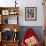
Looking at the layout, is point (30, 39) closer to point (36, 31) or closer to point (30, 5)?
point (36, 31)

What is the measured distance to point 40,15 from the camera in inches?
231

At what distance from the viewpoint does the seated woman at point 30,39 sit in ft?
17.6

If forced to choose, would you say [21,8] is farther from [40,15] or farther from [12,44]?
[12,44]

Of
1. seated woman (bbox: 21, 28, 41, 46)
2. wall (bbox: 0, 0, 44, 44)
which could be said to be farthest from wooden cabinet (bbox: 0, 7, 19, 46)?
seated woman (bbox: 21, 28, 41, 46)

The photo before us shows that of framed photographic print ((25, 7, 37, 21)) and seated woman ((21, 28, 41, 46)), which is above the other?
framed photographic print ((25, 7, 37, 21))

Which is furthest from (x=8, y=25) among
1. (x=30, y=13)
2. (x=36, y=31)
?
(x=36, y=31)

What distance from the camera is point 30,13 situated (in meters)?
5.90

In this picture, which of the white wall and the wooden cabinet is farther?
the white wall

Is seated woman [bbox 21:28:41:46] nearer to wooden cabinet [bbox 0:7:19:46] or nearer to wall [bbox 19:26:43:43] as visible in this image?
wall [bbox 19:26:43:43]

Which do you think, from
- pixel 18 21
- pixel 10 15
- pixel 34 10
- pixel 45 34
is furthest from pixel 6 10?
pixel 45 34

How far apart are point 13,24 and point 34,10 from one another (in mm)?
902

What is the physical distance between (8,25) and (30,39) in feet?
3.20

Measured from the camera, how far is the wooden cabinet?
18.7 ft

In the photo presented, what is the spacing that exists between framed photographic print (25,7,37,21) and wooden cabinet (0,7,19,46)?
0.36 m
